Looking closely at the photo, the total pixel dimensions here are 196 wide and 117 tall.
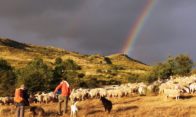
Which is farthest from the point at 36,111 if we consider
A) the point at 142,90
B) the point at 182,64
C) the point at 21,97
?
the point at 182,64

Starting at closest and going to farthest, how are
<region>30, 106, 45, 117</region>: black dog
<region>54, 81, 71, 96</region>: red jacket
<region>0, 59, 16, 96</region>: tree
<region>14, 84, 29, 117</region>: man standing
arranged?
<region>14, 84, 29, 117</region>: man standing
<region>54, 81, 71, 96</region>: red jacket
<region>30, 106, 45, 117</region>: black dog
<region>0, 59, 16, 96</region>: tree

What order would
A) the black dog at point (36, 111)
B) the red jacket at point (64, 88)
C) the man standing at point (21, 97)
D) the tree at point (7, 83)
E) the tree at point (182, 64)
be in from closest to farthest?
the man standing at point (21, 97) → the red jacket at point (64, 88) → the black dog at point (36, 111) → the tree at point (7, 83) → the tree at point (182, 64)

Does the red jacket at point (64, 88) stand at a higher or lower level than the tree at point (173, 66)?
lower

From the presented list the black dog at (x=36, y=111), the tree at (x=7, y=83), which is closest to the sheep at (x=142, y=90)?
the black dog at (x=36, y=111)

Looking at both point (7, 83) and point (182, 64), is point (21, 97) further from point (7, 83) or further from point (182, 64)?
point (182, 64)

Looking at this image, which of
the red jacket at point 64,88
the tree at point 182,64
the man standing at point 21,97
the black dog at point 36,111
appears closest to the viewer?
the man standing at point 21,97

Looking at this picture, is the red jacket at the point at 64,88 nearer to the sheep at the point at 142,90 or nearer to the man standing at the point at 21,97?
the man standing at the point at 21,97

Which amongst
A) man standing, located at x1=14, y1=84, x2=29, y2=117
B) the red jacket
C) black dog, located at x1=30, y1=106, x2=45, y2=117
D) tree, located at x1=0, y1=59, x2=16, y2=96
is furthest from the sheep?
tree, located at x1=0, y1=59, x2=16, y2=96

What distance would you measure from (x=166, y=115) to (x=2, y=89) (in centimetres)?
5231

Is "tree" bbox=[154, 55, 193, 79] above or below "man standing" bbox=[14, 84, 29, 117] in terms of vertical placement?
above

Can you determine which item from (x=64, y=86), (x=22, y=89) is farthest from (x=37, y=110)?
(x=22, y=89)

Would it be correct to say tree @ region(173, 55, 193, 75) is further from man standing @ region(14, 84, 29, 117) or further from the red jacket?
man standing @ region(14, 84, 29, 117)

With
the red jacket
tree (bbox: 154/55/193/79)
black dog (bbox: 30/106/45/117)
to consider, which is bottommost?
black dog (bbox: 30/106/45/117)

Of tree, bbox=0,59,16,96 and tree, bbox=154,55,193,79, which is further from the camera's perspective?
tree, bbox=154,55,193,79
